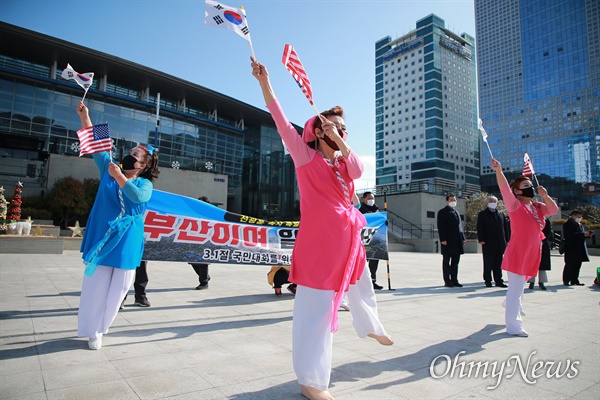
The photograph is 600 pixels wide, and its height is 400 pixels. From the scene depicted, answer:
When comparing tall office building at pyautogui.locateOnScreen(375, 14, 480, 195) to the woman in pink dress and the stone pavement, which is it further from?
the stone pavement

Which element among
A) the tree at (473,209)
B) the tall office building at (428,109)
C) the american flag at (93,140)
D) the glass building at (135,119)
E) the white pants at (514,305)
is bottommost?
the white pants at (514,305)

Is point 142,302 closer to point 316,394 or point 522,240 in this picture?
point 316,394

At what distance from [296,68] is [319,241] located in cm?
140

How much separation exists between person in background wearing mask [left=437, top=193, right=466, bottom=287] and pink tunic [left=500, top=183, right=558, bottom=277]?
416 cm

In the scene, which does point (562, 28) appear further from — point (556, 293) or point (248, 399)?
point (248, 399)

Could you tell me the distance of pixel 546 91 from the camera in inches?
4134

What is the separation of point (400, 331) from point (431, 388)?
1705 millimetres

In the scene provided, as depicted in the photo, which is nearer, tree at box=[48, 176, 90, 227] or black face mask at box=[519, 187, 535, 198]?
black face mask at box=[519, 187, 535, 198]

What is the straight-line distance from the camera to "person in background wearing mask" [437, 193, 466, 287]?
28.1ft

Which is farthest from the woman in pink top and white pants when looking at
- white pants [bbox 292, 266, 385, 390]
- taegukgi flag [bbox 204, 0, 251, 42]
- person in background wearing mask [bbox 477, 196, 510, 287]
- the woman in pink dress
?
person in background wearing mask [bbox 477, 196, 510, 287]

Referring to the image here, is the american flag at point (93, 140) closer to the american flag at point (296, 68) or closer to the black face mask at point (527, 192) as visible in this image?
the american flag at point (296, 68)

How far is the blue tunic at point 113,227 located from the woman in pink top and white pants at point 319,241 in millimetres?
1812

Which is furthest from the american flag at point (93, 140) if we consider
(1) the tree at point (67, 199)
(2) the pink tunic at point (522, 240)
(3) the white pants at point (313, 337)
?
(1) the tree at point (67, 199)

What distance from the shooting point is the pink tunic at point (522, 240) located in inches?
165
